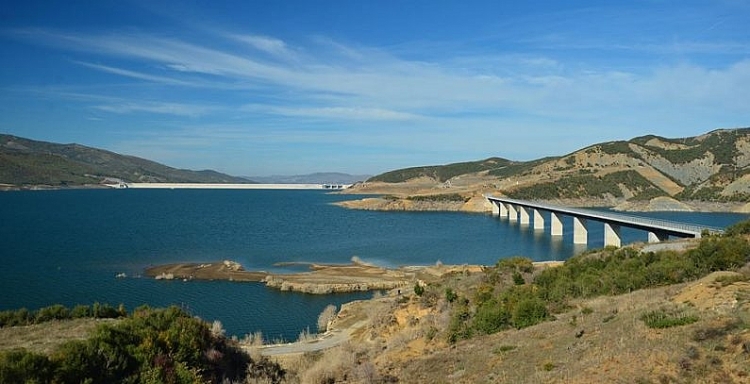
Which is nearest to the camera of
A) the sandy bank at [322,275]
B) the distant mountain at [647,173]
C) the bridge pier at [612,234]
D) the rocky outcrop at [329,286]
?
the rocky outcrop at [329,286]

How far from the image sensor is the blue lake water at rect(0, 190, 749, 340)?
37188 mm

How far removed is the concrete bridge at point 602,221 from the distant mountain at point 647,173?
28.0m

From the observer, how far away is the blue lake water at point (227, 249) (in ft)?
122

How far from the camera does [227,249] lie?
62812 millimetres

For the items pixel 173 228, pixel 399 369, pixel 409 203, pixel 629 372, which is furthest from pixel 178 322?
pixel 409 203

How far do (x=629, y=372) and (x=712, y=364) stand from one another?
1.40 m

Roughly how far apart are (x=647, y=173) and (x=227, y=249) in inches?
4998

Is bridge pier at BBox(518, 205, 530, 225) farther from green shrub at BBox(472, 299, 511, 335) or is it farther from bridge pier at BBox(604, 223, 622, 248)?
green shrub at BBox(472, 299, 511, 335)

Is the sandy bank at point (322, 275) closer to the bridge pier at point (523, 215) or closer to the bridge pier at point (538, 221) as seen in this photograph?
the bridge pier at point (538, 221)

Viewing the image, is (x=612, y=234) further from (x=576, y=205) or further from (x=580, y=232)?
(x=576, y=205)

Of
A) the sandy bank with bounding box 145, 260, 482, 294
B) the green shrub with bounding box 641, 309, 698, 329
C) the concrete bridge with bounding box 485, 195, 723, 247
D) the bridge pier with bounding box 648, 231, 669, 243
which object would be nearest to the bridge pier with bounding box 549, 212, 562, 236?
the concrete bridge with bounding box 485, 195, 723, 247

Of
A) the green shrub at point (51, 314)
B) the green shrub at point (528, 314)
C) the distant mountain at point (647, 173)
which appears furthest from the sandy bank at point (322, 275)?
the distant mountain at point (647, 173)

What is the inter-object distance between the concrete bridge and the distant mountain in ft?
91.8

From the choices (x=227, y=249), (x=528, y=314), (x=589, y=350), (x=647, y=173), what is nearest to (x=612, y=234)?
(x=227, y=249)
